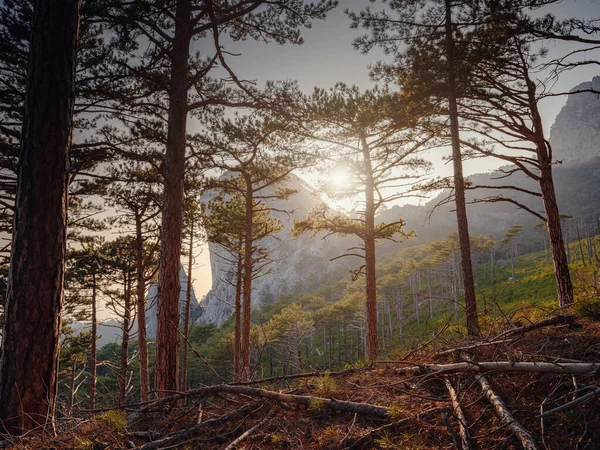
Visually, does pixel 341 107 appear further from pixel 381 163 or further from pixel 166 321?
pixel 166 321

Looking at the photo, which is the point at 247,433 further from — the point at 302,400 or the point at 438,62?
the point at 438,62

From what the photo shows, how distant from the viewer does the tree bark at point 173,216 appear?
17.0 ft

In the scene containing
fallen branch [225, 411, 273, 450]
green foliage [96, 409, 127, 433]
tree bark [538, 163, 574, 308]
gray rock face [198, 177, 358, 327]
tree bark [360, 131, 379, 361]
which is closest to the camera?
fallen branch [225, 411, 273, 450]

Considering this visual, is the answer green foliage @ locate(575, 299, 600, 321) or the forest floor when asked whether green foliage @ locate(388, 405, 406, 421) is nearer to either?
the forest floor

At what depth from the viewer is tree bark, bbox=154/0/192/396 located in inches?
204

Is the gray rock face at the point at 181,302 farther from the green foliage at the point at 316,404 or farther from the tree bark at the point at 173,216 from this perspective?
the green foliage at the point at 316,404

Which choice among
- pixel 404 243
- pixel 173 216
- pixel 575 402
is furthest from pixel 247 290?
pixel 404 243

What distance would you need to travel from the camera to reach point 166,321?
17.0 feet

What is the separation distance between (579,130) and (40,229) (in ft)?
807

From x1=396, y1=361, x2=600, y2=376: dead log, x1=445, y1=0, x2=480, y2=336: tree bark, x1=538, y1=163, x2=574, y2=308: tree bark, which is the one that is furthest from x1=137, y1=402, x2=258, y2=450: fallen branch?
x1=538, y1=163, x2=574, y2=308: tree bark

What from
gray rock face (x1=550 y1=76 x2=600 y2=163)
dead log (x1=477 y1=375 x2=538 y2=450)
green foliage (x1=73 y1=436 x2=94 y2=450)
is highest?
gray rock face (x1=550 y1=76 x2=600 y2=163)

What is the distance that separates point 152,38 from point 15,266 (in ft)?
15.9

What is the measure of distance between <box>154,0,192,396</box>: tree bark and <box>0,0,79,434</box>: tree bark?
2.23 meters

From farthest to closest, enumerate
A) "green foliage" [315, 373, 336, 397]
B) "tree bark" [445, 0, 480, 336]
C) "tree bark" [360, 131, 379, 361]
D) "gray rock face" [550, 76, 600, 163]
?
"gray rock face" [550, 76, 600, 163] < "tree bark" [360, 131, 379, 361] < "tree bark" [445, 0, 480, 336] < "green foliage" [315, 373, 336, 397]
